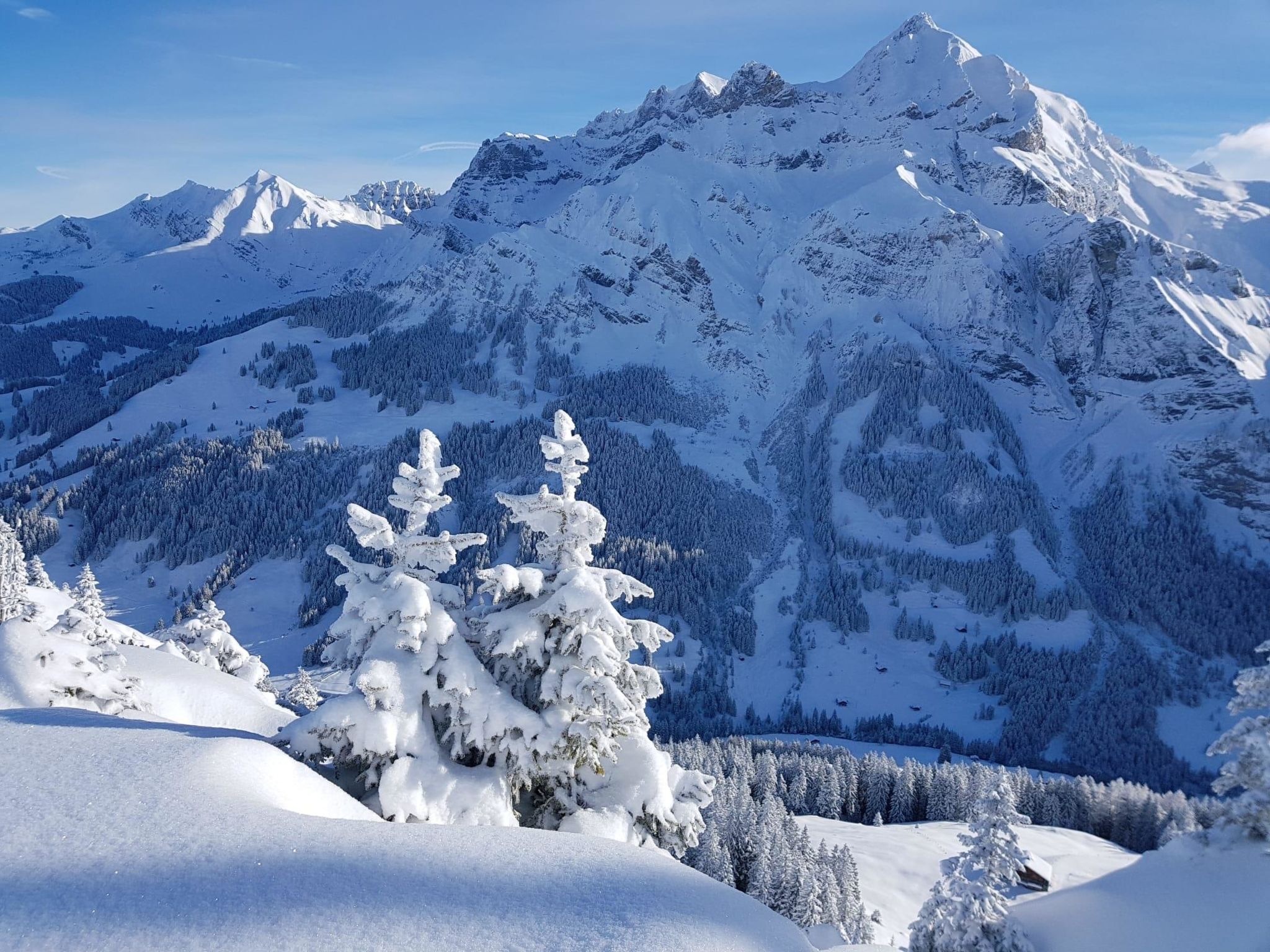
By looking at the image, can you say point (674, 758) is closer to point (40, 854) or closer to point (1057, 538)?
point (40, 854)

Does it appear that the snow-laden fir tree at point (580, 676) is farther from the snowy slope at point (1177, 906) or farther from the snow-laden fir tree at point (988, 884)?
the snowy slope at point (1177, 906)

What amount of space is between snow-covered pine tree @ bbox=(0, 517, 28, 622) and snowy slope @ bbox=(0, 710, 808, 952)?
2140 cm

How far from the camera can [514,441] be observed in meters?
164

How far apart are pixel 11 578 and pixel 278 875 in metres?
64.3

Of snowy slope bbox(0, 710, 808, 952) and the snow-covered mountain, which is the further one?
the snow-covered mountain

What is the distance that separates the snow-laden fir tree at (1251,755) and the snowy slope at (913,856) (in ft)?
137

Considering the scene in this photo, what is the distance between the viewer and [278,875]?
10.8 meters

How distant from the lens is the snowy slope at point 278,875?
31.8ft

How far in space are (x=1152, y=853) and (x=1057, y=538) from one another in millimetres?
160307

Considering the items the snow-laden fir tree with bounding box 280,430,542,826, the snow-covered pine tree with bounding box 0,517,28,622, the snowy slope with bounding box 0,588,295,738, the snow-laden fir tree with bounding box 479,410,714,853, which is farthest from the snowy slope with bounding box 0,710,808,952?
the snow-covered pine tree with bounding box 0,517,28,622

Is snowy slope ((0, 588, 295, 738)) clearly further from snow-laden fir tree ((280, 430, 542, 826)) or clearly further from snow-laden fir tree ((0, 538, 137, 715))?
snow-laden fir tree ((280, 430, 542, 826))

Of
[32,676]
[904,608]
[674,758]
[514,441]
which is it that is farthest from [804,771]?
[514,441]

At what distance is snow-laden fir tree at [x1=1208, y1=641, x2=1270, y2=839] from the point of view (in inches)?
738

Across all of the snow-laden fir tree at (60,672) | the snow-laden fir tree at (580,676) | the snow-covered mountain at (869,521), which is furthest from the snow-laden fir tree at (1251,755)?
the snow-covered mountain at (869,521)
